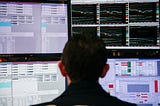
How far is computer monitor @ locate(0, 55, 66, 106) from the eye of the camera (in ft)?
7.36

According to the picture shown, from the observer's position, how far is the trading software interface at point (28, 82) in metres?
2.24

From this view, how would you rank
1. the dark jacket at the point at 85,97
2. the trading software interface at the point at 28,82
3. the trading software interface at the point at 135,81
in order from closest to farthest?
the dark jacket at the point at 85,97 < the trading software interface at the point at 28,82 < the trading software interface at the point at 135,81

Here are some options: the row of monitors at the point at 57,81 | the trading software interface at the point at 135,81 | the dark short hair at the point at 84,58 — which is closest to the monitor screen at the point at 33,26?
the row of monitors at the point at 57,81

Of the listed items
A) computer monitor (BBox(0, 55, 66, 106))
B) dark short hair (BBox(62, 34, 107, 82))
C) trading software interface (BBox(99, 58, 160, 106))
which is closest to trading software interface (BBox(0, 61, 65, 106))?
computer monitor (BBox(0, 55, 66, 106))

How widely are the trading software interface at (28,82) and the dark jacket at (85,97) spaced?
2.83ft

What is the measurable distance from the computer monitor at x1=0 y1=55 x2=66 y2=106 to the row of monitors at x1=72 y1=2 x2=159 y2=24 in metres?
0.33

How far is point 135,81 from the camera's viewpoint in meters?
2.37

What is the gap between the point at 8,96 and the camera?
2242mm

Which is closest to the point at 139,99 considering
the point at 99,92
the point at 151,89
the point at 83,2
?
the point at 151,89

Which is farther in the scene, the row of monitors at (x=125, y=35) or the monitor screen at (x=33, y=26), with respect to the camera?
the row of monitors at (x=125, y=35)


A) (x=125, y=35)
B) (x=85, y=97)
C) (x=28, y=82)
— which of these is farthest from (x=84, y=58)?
(x=125, y=35)

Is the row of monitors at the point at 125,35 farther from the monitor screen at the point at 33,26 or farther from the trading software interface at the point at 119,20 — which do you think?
the monitor screen at the point at 33,26

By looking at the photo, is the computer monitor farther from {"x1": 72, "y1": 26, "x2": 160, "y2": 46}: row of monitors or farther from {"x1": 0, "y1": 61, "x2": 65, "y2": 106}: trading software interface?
{"x1": 72, "y1": 26, "x2": 160, "y2": 46}: row of monitors

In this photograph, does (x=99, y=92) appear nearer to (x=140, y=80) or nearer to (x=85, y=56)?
(x=85, y=56)
